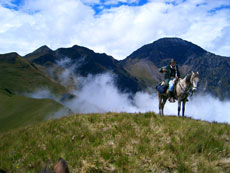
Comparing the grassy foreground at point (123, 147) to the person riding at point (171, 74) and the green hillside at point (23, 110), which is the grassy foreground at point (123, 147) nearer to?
the person riding at point (171, 74)

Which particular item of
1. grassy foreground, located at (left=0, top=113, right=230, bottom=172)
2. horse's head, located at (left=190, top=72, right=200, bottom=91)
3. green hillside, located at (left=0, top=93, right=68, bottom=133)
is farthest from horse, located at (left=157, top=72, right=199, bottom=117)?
green hillside, located at (left=0, top=93, right=68, bottom=133)

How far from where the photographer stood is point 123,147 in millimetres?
8820

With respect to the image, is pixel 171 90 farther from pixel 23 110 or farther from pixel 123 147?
pixel 23 110

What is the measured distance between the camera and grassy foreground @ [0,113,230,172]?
311 inches

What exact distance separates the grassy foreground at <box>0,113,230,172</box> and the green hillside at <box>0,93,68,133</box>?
122324 mm

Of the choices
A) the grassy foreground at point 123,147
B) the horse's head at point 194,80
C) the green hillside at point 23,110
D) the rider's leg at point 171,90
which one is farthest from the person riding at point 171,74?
the green hillside at point 23,110

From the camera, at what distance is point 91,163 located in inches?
318

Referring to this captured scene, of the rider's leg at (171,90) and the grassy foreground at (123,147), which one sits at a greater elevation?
the rider's leg at (171,90)

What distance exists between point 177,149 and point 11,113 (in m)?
170

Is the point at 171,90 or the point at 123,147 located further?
the point at 171,90

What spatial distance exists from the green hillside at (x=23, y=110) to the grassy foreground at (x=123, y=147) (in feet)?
401

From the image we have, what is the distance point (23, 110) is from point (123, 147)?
167295mm

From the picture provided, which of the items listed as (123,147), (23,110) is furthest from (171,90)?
(23,110)

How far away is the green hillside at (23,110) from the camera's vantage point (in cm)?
13475
